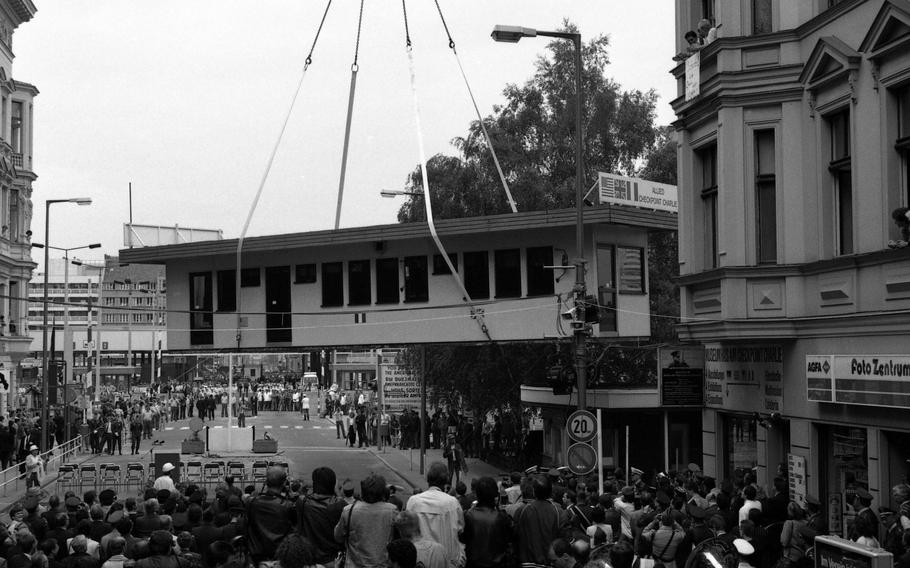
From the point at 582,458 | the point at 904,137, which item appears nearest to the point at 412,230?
the point at 582,458

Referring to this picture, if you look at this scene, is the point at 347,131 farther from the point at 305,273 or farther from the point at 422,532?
the point at 422,532

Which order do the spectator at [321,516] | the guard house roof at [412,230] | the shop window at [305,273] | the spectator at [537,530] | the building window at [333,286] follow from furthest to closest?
1. the shop window at [305,273]
2. the building window at [333,286]
3. the guard house roof at [412,230]
4. the spectator at [537,530]
5. the spectator at [321,516]

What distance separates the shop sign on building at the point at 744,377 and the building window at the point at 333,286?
13.9 metres

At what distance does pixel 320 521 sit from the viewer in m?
10.1

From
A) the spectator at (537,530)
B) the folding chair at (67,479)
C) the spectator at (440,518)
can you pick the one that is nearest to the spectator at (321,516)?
the spectator at (440,518)

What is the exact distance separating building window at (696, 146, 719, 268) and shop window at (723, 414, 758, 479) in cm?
303

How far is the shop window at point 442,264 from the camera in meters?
32.3

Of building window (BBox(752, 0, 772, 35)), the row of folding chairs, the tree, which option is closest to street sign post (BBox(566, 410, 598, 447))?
building window (BBox(752, 0, 772, 35))

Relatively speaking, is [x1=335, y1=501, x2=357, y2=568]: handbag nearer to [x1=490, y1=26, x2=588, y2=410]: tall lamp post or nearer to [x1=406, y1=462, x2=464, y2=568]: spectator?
[x1=406, y1=462, x2=464, y2=568]: spectator

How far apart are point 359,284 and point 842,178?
58.8 ft

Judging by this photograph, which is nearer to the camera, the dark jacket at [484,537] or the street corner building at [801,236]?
the dark jacket at [484,537]

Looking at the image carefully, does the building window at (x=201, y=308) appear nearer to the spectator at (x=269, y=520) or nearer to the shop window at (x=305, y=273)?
the shop window at (x=305, y=273)

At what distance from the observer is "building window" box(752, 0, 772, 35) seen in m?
19.5

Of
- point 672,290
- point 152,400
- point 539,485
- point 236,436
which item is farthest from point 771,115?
point 152,400
